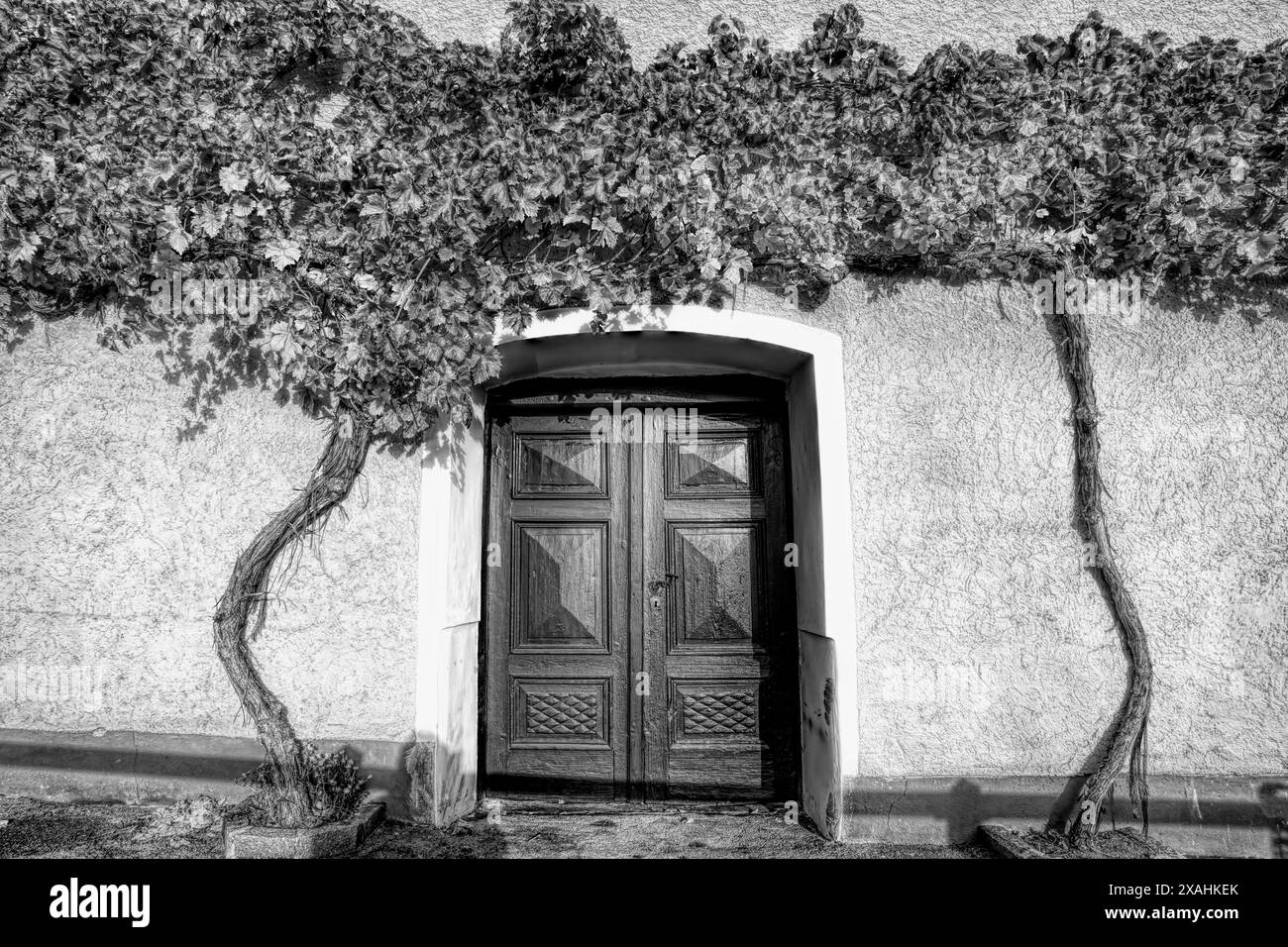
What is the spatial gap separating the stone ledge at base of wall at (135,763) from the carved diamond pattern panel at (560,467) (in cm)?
149

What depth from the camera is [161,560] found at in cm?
379

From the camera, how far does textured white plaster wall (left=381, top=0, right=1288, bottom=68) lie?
3.89 metres

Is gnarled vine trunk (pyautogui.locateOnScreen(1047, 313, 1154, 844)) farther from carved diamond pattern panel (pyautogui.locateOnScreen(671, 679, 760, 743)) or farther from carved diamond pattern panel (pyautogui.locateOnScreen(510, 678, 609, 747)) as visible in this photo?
carved diamond pattern panel (pyautogui.locateOnScreen(510, 678, 609, 747))

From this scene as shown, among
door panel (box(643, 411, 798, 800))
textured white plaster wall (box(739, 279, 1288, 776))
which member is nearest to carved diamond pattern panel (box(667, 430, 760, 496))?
door panel (box(643, 411, 798, 800))

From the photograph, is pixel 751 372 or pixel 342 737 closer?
pixel 342 737

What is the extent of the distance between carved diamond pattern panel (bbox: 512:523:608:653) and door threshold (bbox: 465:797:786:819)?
0.79 metres

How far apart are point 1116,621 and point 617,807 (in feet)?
8.42

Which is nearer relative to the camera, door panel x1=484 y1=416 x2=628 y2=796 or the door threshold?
the door threshold

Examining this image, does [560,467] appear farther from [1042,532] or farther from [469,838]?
[1042,532]

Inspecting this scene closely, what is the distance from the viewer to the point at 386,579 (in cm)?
371
